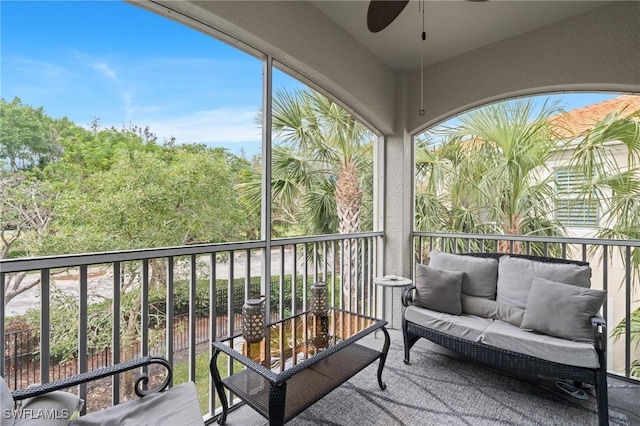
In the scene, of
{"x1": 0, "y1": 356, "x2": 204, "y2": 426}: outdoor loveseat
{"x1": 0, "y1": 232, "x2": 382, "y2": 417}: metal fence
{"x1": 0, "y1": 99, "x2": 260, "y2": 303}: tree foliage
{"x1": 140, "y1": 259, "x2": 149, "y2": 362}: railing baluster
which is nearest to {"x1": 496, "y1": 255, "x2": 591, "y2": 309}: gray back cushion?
{"x1": 0, "y1": 232, "x2": 382, "y2": 417}: metal fence

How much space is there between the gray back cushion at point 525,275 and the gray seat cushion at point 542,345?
0.91 ft

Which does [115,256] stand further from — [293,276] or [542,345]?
[542,345]

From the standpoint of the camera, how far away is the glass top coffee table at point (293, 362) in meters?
1.59

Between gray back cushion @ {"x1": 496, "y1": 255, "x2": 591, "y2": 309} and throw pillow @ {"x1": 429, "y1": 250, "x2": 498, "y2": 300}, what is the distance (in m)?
0.06

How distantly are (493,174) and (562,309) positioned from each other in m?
1.92

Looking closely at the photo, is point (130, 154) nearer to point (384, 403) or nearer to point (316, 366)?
point (316, 366)

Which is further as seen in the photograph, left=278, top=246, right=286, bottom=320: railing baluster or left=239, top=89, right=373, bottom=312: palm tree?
left=239, top=89, right=373, bottom=312: palm tree

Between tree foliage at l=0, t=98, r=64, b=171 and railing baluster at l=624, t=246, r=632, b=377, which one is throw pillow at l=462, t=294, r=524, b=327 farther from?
tree foliage at l=0, t=98, r=64, b=171

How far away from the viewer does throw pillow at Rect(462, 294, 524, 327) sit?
250 centimetres

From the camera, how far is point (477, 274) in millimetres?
2807

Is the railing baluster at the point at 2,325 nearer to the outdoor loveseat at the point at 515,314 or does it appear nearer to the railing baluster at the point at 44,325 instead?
the railing baluster at the point at 44,325

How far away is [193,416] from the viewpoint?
1.32 m

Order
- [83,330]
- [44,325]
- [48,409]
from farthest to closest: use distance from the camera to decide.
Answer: [83,330] < [44,325] < [48,409]

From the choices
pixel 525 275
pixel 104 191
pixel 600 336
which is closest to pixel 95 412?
pixel 104 191
